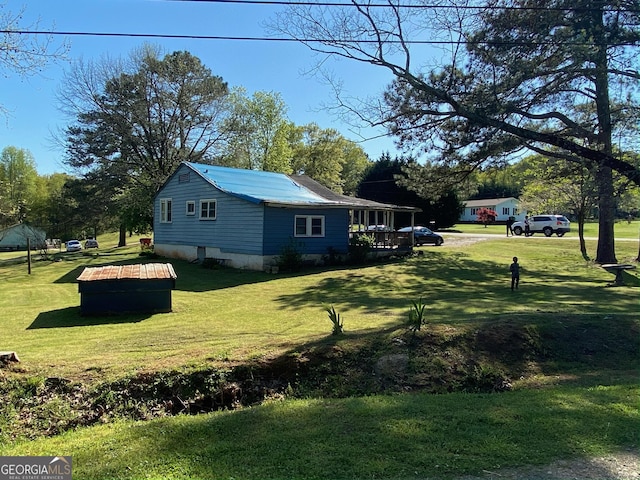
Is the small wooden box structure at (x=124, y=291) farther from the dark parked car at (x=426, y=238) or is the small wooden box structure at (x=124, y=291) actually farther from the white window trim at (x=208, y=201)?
the dark parked car at (x=426, y=238)

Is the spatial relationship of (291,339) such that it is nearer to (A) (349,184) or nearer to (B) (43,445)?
(B) (43,445)

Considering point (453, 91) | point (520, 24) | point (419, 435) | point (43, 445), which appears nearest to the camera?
point (419, 435)

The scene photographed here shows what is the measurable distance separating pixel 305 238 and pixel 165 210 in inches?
395

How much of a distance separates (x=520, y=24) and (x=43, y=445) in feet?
51.5

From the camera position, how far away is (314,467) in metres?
3.18

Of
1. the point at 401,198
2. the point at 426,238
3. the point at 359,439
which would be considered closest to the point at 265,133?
the point at 401,198

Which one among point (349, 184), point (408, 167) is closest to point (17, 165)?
point (349, 184)

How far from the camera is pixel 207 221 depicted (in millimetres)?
21719

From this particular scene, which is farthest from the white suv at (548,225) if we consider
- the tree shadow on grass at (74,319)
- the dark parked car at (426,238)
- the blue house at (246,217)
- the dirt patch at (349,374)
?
the tree shadow on grass at (74,319)

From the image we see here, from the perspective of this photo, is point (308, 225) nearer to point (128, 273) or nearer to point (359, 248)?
point (359, 248)

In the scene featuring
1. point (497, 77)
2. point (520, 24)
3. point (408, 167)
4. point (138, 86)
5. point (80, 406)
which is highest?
point (138, 86)

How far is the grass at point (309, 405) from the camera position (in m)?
3.32

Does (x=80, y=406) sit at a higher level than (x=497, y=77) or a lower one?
lower

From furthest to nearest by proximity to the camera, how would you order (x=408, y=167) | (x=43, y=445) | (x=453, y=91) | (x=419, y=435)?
1. (x=408, y=167)
2. (x=453, y=91)
3. (x=43, y=445)
4. (x=419, y=435)
